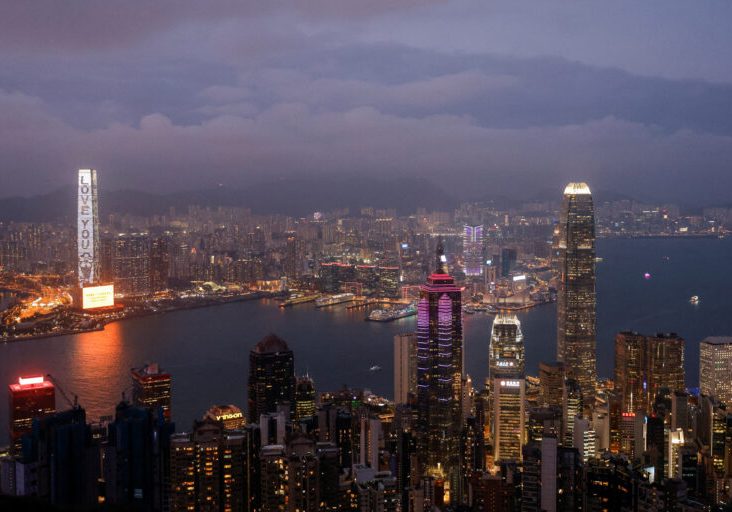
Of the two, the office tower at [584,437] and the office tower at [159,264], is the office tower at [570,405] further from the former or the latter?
the office tower at [159,264]

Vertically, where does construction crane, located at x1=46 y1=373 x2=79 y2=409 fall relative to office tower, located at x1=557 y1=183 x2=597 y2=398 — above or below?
below

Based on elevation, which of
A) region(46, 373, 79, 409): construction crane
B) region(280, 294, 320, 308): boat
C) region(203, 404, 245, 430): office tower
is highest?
region(280, 294, 320, 308): boat

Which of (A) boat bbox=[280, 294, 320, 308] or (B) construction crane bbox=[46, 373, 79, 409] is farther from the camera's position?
(A) boat bbox=[280, 294, 320, 308]

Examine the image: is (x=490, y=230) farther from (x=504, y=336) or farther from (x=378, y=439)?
(x=378, y=439)

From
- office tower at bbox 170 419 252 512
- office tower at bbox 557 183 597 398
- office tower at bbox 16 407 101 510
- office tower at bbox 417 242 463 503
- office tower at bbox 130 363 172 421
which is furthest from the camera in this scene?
office tower at bbox 557 183 597 398

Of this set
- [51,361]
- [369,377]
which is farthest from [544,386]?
[51,361]

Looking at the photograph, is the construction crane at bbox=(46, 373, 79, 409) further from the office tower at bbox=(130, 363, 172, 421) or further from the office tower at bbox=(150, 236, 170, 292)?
the office tower at bbox=(150, 236, 170, 292)

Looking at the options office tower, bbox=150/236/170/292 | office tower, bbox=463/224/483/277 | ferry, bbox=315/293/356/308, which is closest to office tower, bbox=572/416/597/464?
office tower, bbox=463/224/483/277

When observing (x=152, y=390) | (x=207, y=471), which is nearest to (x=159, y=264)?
(x=152, y=390)
